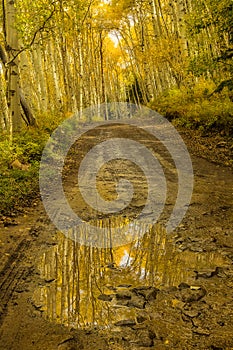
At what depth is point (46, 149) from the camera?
10148mm

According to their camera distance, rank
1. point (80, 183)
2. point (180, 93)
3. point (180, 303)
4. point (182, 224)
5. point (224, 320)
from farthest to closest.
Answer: point (180, 93) → point (80, 183) → point (182, 224) → point (180, 303) → point (224, 320)

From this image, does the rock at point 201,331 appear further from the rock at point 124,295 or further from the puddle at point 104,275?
the rock at point 124,295

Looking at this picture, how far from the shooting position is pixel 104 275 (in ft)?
12.2

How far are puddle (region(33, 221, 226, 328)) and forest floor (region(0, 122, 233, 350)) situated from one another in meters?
0.01

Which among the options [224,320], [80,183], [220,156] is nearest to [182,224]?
[224,320]

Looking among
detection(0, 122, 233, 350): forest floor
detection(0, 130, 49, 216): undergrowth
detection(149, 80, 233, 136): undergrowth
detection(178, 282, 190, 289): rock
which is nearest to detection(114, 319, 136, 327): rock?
detection(0, 122, 233, 350): forest floor

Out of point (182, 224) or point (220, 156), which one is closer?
point (182, 224)

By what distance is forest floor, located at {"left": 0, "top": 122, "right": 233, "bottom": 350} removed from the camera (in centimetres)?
270

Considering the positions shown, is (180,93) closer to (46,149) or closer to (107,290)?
(46,149)

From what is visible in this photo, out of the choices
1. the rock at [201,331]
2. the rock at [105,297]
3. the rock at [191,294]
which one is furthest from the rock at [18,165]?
the rock at [201,331]

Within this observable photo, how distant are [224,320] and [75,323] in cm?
133

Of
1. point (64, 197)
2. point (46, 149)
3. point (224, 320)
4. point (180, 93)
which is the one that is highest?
point (180, 93)

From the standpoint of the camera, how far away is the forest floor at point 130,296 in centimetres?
270

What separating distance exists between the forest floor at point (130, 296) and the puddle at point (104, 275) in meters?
0.01
